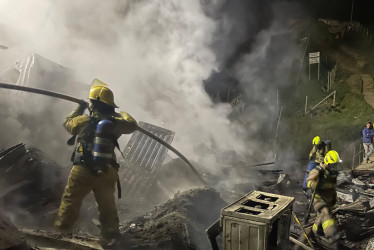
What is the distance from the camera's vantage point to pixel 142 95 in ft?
39.4

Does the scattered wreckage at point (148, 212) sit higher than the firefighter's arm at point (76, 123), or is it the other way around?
the firefighter's arm at point (76, 123)

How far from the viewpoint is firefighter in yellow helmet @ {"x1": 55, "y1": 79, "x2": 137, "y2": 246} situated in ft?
14.1

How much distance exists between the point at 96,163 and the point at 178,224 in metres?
1.54

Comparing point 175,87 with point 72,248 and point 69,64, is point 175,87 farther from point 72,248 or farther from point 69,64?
point 72,248

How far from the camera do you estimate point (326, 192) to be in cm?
544

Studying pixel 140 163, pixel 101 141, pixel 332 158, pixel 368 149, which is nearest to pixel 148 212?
pixel 140 163

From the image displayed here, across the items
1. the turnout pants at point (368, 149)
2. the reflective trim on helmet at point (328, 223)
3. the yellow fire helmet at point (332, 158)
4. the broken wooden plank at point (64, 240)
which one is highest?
the yellow fire helmet at point (332, 158)

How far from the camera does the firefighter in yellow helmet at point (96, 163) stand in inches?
169

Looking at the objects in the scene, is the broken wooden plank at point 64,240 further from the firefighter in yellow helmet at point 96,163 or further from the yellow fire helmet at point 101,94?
the yellow fire helmet at point 101,94

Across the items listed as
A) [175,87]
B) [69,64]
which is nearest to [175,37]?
[175,87]

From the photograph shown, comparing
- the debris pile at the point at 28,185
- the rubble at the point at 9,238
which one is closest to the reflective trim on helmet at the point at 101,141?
the rubble at the point at 9,238

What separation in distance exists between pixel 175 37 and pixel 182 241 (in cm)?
1086

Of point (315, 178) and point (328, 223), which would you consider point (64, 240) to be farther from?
point (328, 223)

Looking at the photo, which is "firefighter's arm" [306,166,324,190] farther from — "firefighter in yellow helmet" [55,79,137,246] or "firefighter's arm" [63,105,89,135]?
"firefighter's arm" [63,105,89,135]
